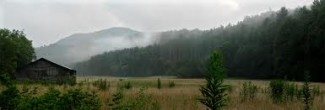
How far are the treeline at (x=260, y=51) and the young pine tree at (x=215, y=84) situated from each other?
2296 cm

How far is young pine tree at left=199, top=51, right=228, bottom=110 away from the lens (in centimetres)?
643

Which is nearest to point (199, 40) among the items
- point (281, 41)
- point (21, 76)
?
point (281, 41)

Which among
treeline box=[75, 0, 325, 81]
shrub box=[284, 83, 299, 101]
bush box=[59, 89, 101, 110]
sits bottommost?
shrub box=[284, 83, 299, 101]

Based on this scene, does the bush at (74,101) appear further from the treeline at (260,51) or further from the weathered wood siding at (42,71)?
the weathered wood siding at (42,71)

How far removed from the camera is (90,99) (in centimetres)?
800

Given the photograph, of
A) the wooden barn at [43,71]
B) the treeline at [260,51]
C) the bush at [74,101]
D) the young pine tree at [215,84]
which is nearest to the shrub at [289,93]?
the treeline at [260,51]

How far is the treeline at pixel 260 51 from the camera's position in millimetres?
80438

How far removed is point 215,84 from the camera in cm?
649

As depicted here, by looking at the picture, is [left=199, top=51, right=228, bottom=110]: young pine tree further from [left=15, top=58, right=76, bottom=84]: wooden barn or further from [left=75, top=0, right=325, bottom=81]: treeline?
[left=15, top=58, right=76, bottom=84]: wooden barn

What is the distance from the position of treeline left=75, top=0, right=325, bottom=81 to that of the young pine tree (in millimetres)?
22963

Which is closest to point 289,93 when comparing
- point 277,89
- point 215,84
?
point 277,89

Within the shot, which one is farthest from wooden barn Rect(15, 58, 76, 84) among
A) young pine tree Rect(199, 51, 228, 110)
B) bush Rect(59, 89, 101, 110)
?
young pine tree Rect(199, 51, 228, 110)

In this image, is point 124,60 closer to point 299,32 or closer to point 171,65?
point 171,65

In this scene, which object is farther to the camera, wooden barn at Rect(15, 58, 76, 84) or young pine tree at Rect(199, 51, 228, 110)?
wooden barn at Rect(15, 58, 76, 84)
